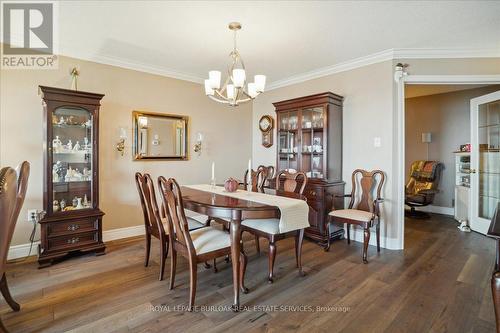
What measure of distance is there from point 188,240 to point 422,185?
5152 millimetres

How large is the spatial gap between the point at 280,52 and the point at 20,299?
3.64 meters

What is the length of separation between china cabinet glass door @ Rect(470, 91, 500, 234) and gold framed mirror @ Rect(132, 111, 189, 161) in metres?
4.62

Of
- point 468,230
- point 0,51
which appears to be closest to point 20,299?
point 0,51

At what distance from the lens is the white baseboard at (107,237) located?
114 inches

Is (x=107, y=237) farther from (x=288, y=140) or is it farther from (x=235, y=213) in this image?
(x=288, y=140)

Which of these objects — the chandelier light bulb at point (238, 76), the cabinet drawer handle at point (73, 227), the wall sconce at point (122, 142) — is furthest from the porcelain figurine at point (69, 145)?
the chandelier light bulb at point (238, 76)

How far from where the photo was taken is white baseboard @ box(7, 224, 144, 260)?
9.52ft

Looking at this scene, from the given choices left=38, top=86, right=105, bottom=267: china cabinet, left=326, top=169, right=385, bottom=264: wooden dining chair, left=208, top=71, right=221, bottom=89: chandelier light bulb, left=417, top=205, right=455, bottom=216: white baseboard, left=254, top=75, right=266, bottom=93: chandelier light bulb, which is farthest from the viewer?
left=417, top=205, right=455, bottom=216: white baseboard

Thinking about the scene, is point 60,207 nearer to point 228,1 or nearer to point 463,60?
point 228,1

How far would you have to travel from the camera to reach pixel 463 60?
3.27 metres

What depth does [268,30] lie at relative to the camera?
108 inches

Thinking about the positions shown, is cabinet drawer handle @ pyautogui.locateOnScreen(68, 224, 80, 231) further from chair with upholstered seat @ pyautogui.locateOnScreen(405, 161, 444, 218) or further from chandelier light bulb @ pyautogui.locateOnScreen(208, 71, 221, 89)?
chair with upholstered seat @ pyautogui.locateOnScreen(405, 161, 444, 218)

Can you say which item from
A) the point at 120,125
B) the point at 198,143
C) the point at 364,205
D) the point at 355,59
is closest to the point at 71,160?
the point at 120,125

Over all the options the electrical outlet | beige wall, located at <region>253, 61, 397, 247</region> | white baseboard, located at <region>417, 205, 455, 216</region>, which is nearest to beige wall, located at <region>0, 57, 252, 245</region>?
the electrical outlet
